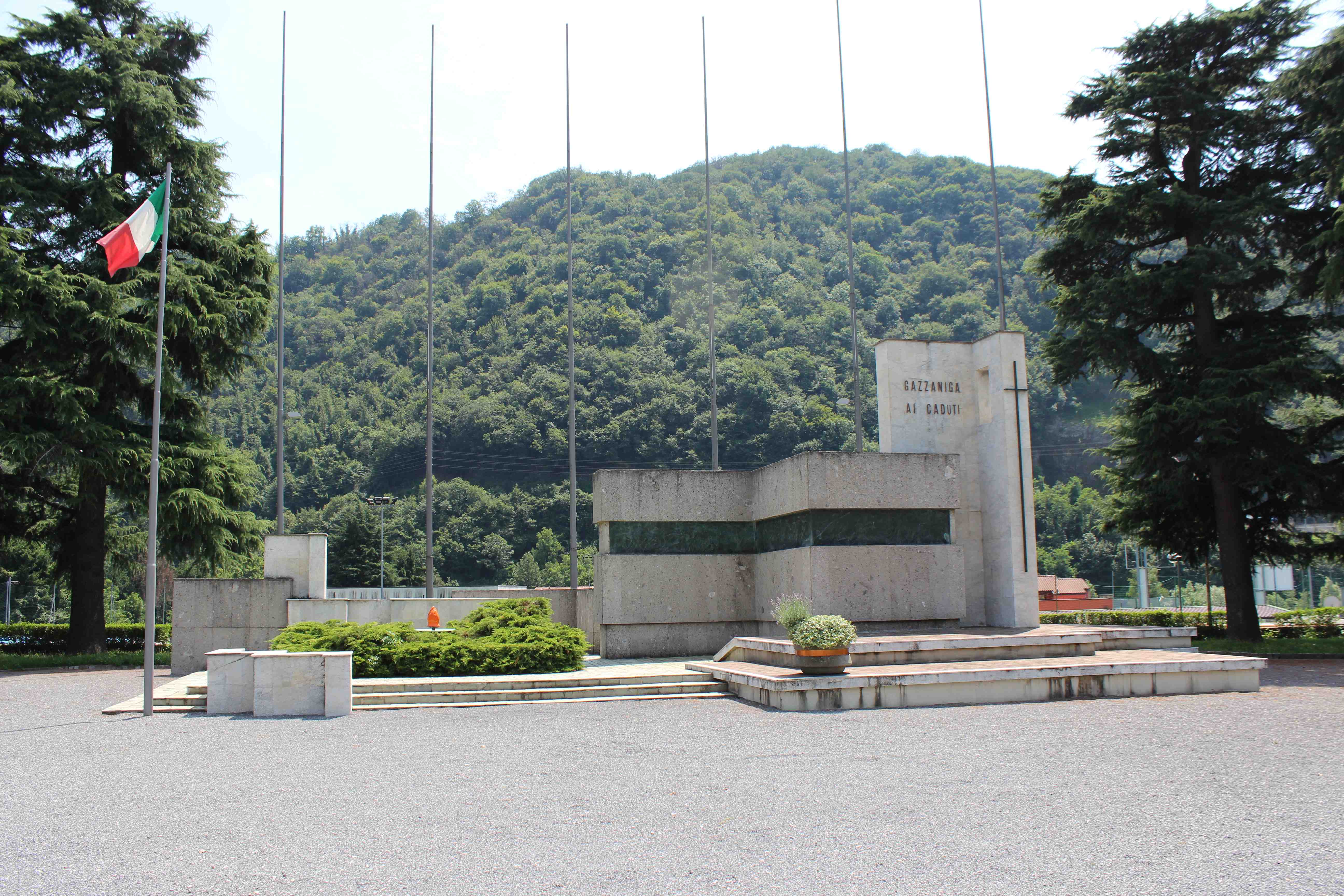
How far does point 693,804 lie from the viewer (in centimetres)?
640

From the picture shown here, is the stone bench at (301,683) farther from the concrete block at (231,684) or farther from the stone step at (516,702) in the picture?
the stone step at (516,702)

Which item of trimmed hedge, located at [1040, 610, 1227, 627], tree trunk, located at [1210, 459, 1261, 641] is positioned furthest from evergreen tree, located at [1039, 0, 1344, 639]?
trimmed hedge, located at [1040, 610, 1227, 627]

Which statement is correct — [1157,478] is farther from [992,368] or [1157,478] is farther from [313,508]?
[313,508]

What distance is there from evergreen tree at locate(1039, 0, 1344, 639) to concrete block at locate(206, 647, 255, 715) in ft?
54.2

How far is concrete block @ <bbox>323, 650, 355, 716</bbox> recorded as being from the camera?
36.6 ft

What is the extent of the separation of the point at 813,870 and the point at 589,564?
69.5 meters

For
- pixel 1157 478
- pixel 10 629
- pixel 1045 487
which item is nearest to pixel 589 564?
pixel 1045 487

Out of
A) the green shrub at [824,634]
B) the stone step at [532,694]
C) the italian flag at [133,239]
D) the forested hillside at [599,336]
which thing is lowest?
the stone step at [532,694]

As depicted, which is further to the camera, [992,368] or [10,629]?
[10,629]

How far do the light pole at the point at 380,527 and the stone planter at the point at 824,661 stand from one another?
12.8 metres

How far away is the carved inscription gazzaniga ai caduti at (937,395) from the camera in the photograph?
16297 mm

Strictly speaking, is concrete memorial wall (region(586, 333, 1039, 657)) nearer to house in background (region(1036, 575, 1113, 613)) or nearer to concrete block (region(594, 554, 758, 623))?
concrete block (region(594, 554, 758, 623))

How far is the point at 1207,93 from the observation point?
19531 millimetres

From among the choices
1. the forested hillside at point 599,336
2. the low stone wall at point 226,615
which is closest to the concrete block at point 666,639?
the low stone wall at point 226,615
